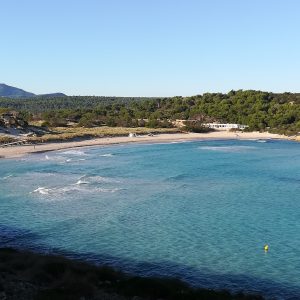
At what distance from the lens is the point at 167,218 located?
1300 inches

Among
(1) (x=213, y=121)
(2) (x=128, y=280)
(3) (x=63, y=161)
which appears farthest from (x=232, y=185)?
(1) (x=213, y=121)

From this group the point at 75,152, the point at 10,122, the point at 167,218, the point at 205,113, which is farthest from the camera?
the point at 205,113

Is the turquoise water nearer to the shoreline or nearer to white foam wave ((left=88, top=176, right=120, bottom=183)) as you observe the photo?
white foam wave ((left=88, top=176, right=120, bottom=183))

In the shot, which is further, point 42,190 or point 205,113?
point 205,113

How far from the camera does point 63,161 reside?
63438mm

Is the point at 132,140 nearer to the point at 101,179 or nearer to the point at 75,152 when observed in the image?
the point at 75,152

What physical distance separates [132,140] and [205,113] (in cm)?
5636

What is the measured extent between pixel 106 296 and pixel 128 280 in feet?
7.16

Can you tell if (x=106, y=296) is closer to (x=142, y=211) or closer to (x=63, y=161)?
(x=142, y=211)

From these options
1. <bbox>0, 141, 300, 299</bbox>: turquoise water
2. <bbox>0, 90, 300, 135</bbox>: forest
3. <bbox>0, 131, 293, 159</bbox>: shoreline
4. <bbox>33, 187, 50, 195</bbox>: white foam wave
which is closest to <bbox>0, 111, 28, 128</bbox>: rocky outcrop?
<bbox>0, 131, 293, 159</bbox>: shoreline

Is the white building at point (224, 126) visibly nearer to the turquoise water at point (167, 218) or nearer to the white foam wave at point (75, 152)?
the white foam wave at point (75, 152)

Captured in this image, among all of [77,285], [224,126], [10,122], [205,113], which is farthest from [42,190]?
[205,113]

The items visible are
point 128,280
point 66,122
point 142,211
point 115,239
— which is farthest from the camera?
point 66,122

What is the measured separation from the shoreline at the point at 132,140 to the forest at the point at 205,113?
7.59 meters
